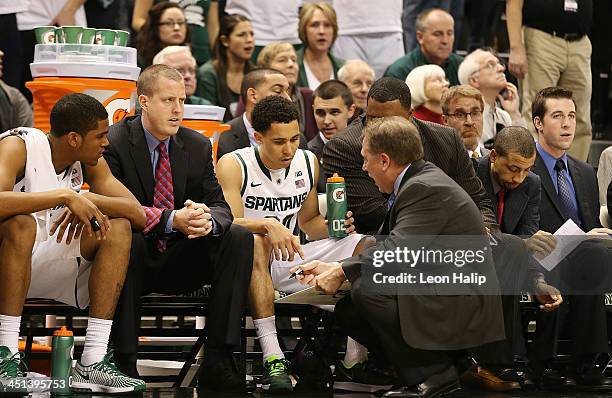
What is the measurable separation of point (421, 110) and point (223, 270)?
292 cm

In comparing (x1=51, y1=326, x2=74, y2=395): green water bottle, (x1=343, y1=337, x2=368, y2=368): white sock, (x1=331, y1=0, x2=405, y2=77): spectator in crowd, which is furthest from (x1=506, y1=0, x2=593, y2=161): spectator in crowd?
(x1=51, y1=326, x2=74, y2=395): green water bottle

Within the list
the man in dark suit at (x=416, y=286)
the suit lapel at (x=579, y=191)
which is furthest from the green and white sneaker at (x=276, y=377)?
the suit lapel at (x=579, y=191)

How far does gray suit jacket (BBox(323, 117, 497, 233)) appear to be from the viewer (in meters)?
6.63

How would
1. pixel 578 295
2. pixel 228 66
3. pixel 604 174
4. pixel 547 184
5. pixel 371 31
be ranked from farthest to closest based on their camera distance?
pixel 371 31 → pixel 228 66 → pixel 604 174 → pixel 547 184 → pixel 578 295

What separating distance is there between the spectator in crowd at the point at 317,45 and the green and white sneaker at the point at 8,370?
4.17 meters

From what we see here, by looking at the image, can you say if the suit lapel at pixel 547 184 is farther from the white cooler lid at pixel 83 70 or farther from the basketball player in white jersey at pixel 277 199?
the white cooler lid at pixel 83 70

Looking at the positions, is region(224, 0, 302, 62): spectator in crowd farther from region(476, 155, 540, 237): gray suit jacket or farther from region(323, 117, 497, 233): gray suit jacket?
region(476, 155, 540, 237): gray suit jacket

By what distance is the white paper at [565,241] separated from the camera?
6.53 meters

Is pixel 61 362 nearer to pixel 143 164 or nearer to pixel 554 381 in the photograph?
pixel 143 164

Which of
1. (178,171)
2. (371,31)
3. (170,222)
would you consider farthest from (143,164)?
(371,31)

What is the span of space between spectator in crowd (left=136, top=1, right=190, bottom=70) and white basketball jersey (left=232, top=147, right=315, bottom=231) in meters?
2.31

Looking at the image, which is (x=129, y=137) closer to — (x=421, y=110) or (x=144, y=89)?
(x=144, y=89)

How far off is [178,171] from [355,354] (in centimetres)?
131

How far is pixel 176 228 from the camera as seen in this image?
6047mm
